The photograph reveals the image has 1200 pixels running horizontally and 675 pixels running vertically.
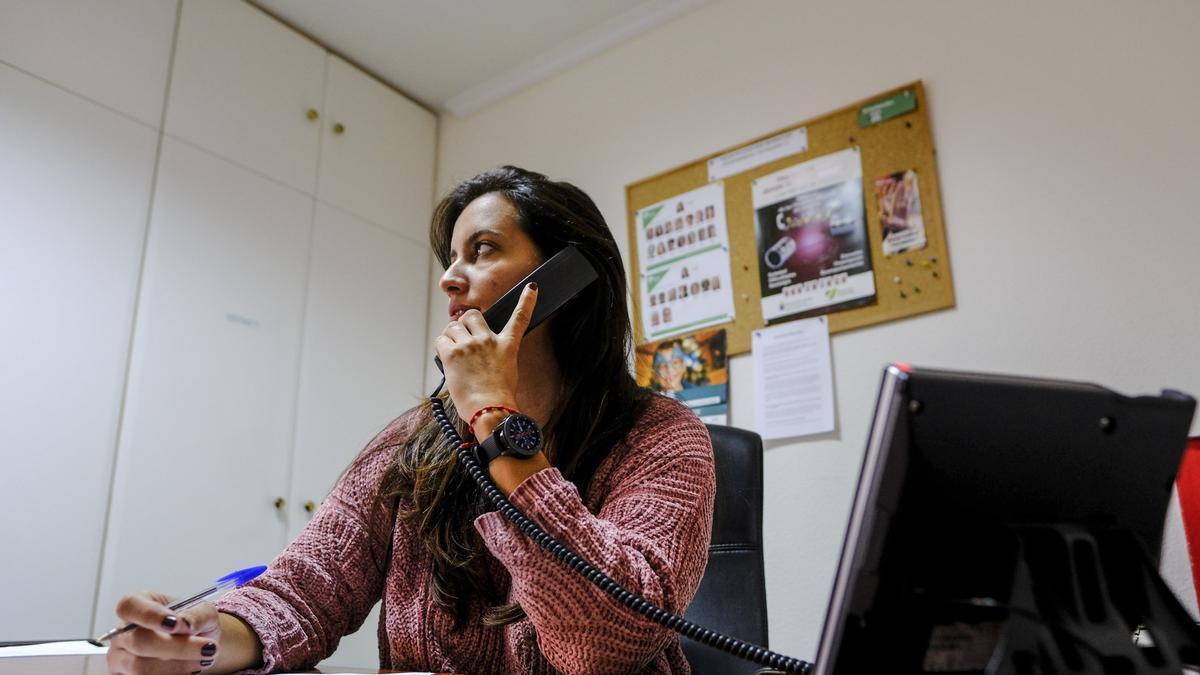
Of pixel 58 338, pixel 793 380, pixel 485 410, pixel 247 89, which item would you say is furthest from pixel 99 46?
pixel 793 380

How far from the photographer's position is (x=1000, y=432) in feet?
1.68

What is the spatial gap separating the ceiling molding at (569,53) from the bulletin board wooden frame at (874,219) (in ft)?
1.74

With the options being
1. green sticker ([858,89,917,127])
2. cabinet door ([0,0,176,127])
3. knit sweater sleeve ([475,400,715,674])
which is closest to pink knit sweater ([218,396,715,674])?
knit sweater sleeve ([475,400,715,674])

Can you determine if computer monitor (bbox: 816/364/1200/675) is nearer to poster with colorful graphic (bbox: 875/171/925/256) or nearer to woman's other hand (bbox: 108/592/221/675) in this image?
woman's other hand (bbox: 108/592/221/675)

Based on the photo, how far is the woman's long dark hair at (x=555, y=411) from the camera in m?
1.07

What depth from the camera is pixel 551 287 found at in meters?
1.13

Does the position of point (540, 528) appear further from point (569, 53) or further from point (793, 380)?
point (569, 53)

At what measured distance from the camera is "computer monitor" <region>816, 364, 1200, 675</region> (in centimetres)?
49

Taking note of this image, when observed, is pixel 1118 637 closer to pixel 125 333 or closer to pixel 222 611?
pixel 222 611

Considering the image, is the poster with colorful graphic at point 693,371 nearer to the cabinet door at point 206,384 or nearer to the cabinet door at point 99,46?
the cabinet door at point 206,384

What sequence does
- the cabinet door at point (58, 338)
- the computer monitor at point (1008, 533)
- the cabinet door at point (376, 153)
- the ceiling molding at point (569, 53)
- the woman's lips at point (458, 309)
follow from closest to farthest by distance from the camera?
1. the computer monitor at point (1008, 533)
2. the woman's lips at point (458, 309)
3. the cabinet door at point (58, 338)
4. the ceiling molding at point (569, 53)
5. the cabinet door at point (376, 153)

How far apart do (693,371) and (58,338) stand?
1.53 meters

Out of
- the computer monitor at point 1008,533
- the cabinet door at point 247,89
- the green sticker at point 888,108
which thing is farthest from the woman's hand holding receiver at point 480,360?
the cabinet door at point 247,89

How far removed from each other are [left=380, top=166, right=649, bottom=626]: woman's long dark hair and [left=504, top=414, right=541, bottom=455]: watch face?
0.22 m
